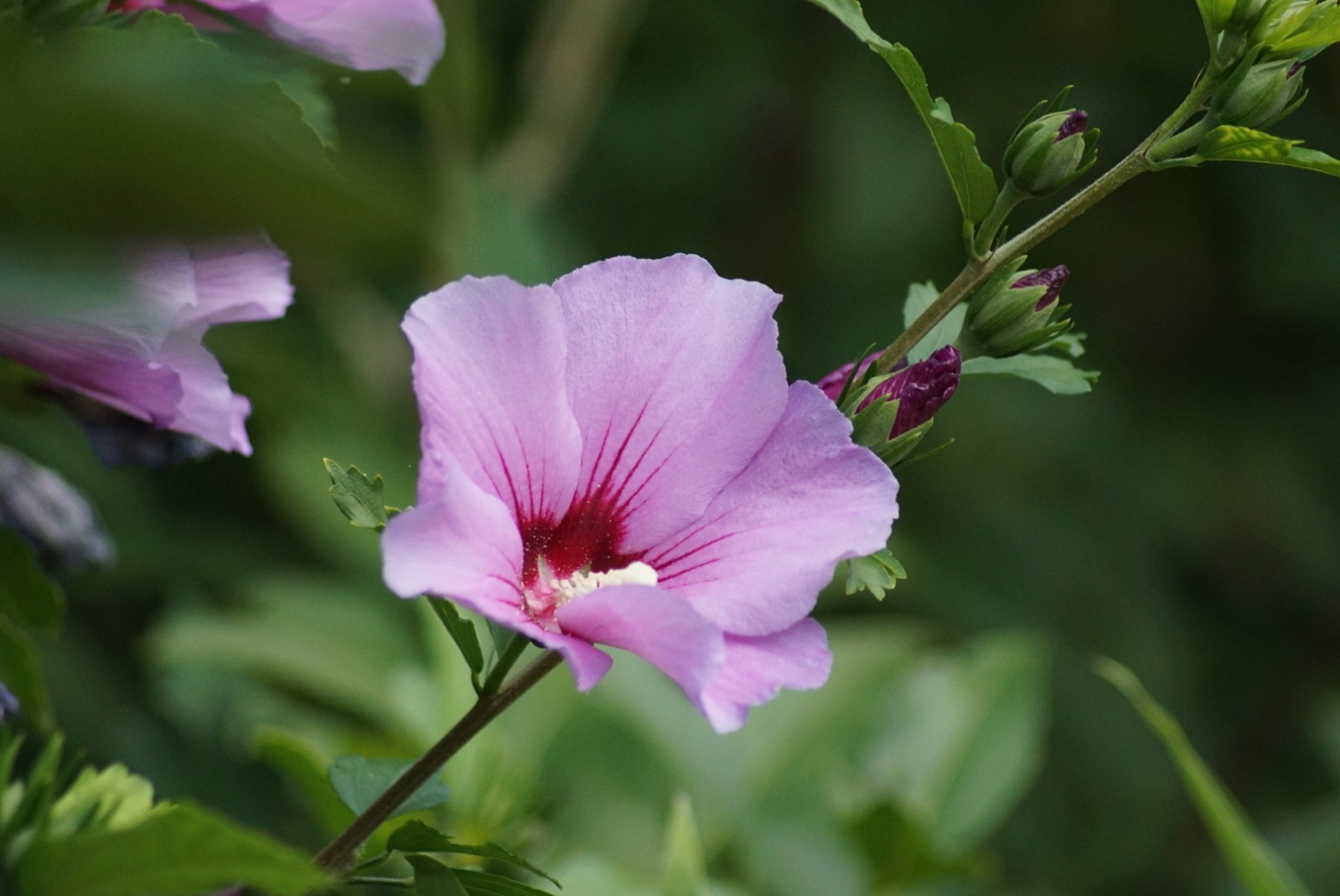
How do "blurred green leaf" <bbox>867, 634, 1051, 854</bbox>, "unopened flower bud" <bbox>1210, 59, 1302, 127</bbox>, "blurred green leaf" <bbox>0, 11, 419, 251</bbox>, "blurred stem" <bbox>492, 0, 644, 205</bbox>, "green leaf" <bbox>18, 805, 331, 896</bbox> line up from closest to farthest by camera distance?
"blurred green leaf" <bbox>0, 11, 419, 251</bbox> < "green leaf" <bbox>18, 805, 331, 896</bbox> < "unopened flower bud" <bbox>1210, 59, 1302, 127</bbox> < "blurred green leaf" <bbox>867, 634, 1051, 854</bbox> < "blurred stem" <bbox>492, 0, 644, 205</bbox>

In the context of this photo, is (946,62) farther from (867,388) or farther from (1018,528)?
(867,388)

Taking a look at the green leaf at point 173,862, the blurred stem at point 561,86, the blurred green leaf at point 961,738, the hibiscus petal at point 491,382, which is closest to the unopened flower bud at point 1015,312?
the hibiscus petal at point 491,382

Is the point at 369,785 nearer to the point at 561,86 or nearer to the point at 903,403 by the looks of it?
the point at 903,403

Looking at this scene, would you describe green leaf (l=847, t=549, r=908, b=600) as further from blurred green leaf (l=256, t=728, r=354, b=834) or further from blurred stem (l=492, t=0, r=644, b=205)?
blurred stem (l=492, t=0, r=644, b=205)

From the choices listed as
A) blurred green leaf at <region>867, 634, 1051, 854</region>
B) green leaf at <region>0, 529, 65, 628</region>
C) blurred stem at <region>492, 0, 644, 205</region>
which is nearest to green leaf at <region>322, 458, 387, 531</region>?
green leaf at <region>0, 529, 65, 628</region>

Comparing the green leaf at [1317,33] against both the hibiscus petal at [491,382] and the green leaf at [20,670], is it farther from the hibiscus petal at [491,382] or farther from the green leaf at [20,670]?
the green leaf at [20,670]

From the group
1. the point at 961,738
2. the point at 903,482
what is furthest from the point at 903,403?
the point at 903,482

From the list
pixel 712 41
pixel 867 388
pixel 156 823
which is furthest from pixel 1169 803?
pixel 156 823
